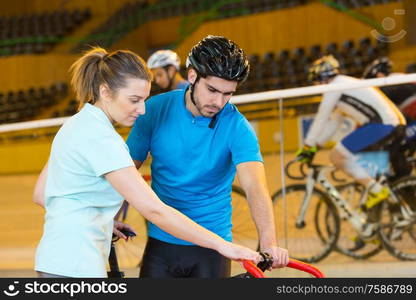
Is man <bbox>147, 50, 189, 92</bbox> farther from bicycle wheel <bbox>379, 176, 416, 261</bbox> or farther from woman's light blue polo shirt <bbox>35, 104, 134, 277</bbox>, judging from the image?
woman's light blue polo shirt <bbox>35, 104, 134, 277</bbox>

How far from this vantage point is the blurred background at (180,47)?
5.54 metres

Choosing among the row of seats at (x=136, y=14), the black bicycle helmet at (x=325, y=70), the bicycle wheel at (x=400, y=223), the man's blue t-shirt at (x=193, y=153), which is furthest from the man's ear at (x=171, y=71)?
the row of seats at (x=136, y=14)

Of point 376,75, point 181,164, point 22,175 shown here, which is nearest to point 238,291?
point 181,164

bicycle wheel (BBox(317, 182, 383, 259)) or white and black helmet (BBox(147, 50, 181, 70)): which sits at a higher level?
white and black helmet (BBox(147, 50, 181, 70))

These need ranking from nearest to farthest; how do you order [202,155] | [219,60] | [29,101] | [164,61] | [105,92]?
[105,92] < [219,60] < [202,155] < [164,61] < [29,101]

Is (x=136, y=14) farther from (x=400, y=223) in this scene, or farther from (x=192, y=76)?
(x=192, y=76)

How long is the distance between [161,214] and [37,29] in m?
22.0

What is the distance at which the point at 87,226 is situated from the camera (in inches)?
86.7

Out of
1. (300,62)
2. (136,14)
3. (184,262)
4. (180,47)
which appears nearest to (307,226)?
(184,262)

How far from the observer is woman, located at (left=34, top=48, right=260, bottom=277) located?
2.20m

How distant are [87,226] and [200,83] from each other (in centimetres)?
70

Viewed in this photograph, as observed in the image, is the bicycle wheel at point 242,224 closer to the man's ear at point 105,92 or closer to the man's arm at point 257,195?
the man's arm at point 257,195

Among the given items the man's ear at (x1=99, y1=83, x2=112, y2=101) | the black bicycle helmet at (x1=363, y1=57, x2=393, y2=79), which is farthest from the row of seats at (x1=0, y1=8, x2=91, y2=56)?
the man's ear at (x1=99, y1=83, x2=112, y2=101)

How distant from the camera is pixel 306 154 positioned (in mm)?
5574
